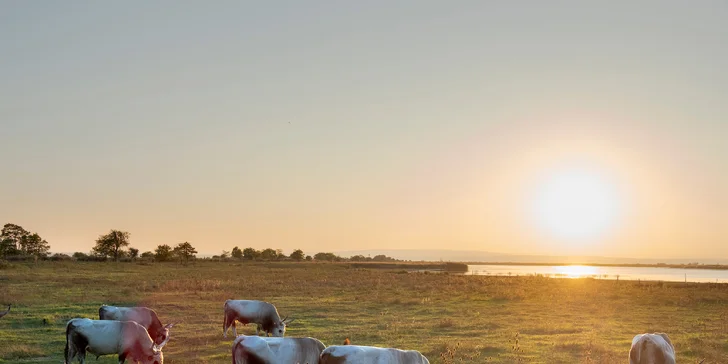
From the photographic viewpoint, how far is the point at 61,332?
2084cm

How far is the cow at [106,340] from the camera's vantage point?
14555mm

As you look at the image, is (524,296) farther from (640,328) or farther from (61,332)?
(61,332)

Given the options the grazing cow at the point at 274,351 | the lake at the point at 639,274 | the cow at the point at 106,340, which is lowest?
the lake at the point at 639,274

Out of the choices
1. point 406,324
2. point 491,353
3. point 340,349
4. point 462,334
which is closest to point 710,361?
point 491,353

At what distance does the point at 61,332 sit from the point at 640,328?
23928 millimetres

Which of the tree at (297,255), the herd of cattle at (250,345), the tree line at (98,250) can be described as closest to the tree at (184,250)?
the tree line at (98,250)

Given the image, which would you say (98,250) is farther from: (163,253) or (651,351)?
(651,351)

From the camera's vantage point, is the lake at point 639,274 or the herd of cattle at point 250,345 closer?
the herd of cattle at point 250,345

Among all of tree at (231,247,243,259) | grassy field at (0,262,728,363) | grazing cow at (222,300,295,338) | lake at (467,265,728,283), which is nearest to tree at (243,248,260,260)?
tree at (231,247,243,259)

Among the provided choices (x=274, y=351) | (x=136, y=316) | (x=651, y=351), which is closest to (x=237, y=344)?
(x=274, y=351)

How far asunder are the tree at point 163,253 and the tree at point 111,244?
7022mm

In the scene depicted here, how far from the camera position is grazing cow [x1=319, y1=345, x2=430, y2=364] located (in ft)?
33.4

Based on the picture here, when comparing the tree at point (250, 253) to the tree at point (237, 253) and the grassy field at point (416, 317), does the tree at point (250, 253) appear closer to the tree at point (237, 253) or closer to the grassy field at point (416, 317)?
the tree at point (237, 253)

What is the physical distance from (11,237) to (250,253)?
50436 mm
